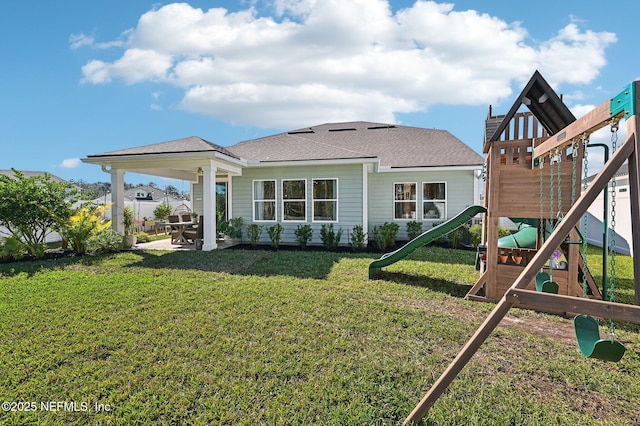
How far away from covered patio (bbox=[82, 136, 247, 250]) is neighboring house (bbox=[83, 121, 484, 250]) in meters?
0.03

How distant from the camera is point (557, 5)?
21.0ft

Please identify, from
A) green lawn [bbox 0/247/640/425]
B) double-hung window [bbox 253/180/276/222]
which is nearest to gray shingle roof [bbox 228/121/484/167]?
double-hung window [bbox 253/180/276/222]

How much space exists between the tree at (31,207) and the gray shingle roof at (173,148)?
160 centimetres

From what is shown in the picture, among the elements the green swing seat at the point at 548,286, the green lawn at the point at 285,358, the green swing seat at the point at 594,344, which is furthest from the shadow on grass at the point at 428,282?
the green swing seat at the point at 594,344

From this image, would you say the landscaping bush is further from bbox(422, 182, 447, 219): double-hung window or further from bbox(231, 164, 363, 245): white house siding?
bbox(422, 182, 447, 219): double-hung window

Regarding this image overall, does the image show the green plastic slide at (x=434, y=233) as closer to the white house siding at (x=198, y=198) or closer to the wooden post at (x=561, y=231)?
the wooden post at (x=561, y=231)

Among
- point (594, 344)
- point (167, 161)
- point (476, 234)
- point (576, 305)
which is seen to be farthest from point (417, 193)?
point (576, 305)

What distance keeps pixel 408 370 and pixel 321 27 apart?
7.80 m

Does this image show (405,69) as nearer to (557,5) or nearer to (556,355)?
(557,5)

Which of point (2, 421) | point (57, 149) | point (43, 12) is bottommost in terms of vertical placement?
point (2, 421)

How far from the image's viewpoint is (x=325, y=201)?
10875 millimetres

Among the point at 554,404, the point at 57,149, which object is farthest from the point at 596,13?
the point at 57,149

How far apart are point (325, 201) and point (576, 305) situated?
9263 millimetres

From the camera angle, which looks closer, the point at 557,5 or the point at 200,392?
the point at 200,392
